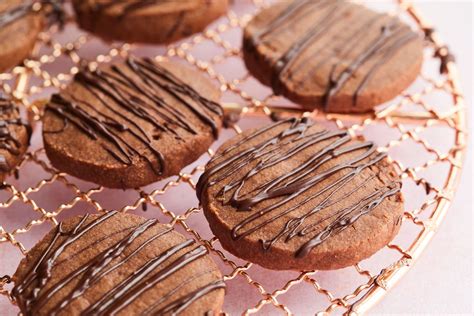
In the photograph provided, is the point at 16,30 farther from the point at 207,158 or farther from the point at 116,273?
the point at 116,273

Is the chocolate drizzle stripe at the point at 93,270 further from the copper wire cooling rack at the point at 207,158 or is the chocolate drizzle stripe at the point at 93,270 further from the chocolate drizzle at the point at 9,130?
the chocolate drizzle at the point at 9,130

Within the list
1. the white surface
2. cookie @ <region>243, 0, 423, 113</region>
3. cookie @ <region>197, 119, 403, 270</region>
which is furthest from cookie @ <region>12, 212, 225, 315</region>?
cookie @ <region>243, 0, 423, 113</region>

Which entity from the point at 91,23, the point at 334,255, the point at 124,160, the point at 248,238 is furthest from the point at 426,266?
the point at 91,23

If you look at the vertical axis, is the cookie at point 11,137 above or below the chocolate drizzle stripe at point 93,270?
above

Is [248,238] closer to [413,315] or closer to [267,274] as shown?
[267,274]

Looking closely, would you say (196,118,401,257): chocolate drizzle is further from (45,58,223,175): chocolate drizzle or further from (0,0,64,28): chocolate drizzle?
(0,0,64,28): chocolate drizzle

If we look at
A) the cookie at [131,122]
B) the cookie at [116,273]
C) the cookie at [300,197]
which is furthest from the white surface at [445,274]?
the cookie at [131,122]
